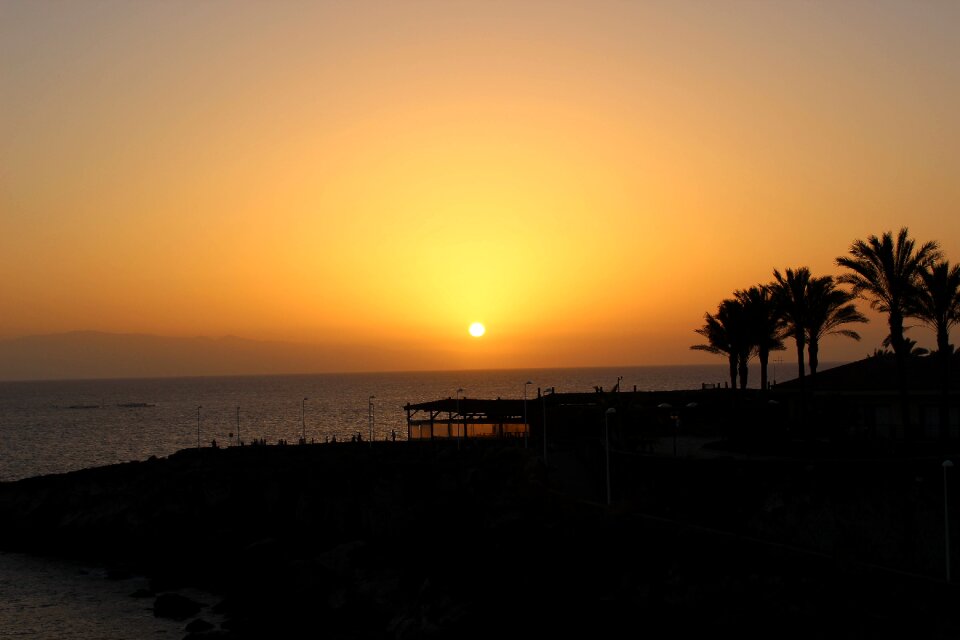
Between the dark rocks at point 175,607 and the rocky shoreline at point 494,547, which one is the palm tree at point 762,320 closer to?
the rocky shoreline at point 494,547

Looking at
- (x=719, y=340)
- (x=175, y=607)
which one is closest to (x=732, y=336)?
→ (x=719, y=340)

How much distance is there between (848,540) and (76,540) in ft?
165

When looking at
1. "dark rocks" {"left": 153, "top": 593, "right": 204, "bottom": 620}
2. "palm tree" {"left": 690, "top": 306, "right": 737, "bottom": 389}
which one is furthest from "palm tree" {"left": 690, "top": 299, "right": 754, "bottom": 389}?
"dark rocks" {"left": 153, "top": 593, "right": 204, "bottom": 620}

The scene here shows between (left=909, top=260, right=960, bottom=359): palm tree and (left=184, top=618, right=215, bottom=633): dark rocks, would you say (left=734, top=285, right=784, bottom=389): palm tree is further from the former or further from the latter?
(left=184, top=618, right=215, bottom=633): dark rocks

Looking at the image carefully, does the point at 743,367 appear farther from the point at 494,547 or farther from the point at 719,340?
the point at 494,547

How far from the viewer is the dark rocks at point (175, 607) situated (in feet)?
148

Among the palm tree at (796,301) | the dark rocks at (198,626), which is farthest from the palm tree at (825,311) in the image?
the dark rocks at (198,626)

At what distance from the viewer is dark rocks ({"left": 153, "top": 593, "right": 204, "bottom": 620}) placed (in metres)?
45.0

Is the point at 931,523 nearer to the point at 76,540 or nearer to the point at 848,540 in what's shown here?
the point at 848,540

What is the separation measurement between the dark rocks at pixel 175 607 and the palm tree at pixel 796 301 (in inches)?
1385

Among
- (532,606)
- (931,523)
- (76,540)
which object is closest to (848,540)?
(931,523)

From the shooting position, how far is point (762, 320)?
59.9 metres

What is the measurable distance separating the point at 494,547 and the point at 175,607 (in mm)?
16457

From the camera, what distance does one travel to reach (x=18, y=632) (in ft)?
148
